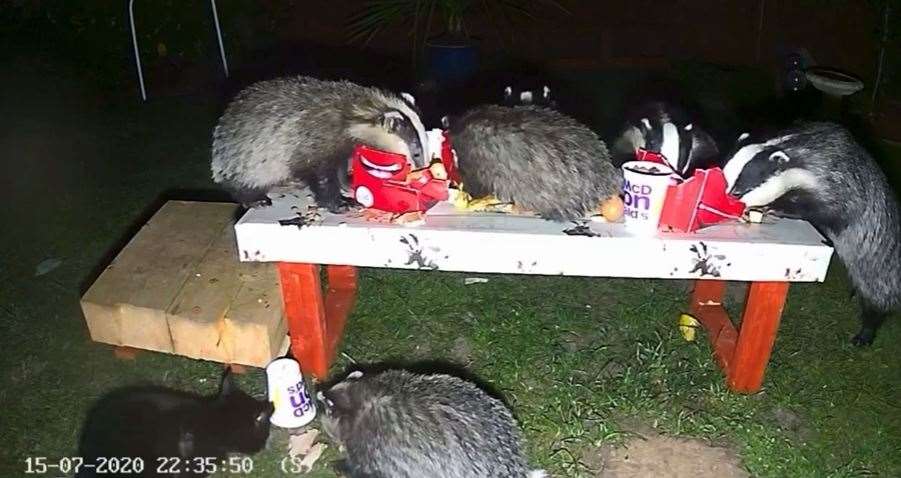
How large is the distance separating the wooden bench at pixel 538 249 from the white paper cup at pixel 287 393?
0.34 meters

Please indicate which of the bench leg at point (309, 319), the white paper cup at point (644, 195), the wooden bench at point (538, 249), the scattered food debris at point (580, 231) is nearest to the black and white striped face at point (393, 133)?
the wooden bench at point (538, 249)

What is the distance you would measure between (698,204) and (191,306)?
2.10 metres

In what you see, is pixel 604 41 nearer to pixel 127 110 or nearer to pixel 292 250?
pixel 127 110

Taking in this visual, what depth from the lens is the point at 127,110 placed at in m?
6.82

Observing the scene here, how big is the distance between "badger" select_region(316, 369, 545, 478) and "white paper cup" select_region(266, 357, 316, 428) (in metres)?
0.25

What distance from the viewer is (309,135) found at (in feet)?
10.6

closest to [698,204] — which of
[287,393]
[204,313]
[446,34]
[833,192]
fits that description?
[833,192]

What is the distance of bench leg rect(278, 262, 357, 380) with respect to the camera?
3.16m

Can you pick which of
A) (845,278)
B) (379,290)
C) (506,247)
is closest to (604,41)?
(845,278)

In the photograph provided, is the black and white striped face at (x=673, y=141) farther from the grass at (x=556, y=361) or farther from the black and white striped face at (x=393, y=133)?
the black and white striped face at (x=393, y=133)

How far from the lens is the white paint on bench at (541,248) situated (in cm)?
293

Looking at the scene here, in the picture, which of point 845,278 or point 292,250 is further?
point 845,278

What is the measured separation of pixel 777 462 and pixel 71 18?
23.6 ft

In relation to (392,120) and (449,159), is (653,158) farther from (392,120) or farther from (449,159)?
(392,120)
